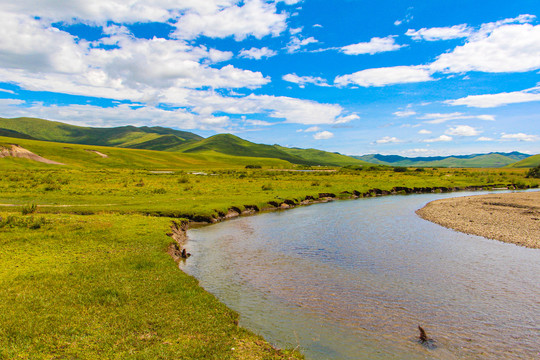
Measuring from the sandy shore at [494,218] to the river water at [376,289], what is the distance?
9.67 ft

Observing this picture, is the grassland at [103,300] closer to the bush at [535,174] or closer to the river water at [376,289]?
the river water at [376,289]

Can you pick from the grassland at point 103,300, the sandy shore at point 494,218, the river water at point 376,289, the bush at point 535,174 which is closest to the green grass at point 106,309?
the grassland at point 103,300

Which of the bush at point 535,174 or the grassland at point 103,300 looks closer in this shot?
the grassland at point 103,300

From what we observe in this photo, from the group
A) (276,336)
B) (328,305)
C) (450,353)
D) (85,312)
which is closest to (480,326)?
(450,353)

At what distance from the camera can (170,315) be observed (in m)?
12.8

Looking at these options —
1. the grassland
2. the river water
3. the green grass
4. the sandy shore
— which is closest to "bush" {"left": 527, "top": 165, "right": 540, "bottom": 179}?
the sandy shore

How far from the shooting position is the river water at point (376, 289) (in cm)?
1311

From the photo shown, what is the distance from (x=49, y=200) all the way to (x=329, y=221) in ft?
126

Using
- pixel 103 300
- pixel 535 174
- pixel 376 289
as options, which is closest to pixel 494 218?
pixel 376 289

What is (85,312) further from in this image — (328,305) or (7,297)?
(328,305)

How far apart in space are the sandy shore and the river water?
9.67ft

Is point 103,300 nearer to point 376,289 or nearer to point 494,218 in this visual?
point 376,289

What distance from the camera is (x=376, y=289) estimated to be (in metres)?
18.3

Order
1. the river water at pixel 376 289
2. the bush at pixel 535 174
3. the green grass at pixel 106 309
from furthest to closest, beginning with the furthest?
1. the bush at pixel 535 174
2. the river water at pixel 376 289
3. the green grass at pixel 106 309
